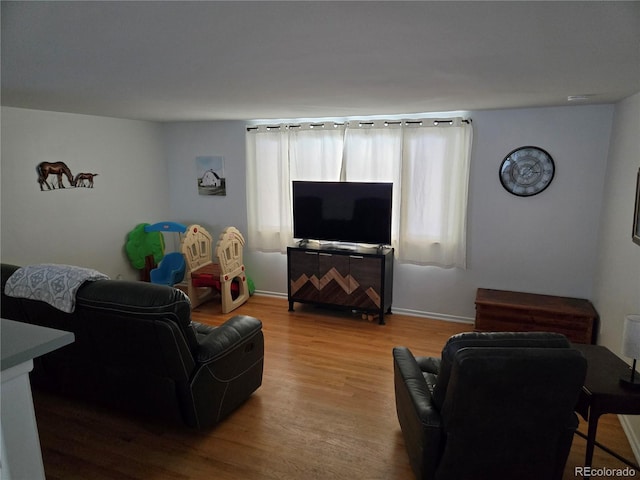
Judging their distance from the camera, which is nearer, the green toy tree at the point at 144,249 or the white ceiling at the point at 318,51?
the white ceiling at the point at 318,51

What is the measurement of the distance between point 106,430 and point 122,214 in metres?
3.11

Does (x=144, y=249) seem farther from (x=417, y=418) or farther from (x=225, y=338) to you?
(x=417, y=418)

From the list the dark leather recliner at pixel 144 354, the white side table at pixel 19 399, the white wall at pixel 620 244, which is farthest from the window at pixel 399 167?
the white side table at pixel 19 399

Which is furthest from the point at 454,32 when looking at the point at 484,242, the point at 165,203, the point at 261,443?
the point at 165,203

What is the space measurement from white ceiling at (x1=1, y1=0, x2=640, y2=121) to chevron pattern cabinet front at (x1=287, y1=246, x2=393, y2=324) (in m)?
1.85

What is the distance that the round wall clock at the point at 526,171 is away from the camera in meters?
4.07

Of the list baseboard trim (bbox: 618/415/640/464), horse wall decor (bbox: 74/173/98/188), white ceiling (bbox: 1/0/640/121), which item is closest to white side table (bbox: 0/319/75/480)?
white ceiling (bbox: 1/0/640/121)

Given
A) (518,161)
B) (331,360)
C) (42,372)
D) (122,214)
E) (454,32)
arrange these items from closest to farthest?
(454,32) → (42,372) → (331,360) → (518,161) → (122,214)

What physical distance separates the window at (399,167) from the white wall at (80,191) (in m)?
1.50

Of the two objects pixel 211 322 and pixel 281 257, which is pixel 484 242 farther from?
pixel 211 322

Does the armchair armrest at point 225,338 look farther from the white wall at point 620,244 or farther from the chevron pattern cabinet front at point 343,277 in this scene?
the white wall at point 620,244

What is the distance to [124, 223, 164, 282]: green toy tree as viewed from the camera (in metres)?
5.22

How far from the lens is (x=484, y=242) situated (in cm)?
443

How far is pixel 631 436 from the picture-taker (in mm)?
2609
